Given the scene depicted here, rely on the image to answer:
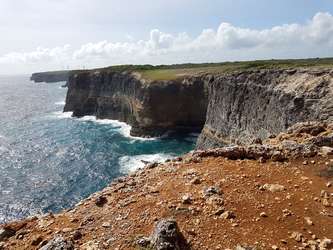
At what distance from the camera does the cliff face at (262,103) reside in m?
44.8

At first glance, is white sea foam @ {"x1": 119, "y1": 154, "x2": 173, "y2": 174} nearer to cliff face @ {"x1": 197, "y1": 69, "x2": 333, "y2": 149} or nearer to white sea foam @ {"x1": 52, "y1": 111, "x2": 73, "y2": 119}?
cliff face @ {"x1": 197, "y1": 69, "x2": 333, "y2": 149}

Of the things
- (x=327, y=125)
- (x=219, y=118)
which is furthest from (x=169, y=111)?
(x=327, y=125)

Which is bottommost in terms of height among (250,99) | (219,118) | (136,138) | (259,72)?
(136,138)

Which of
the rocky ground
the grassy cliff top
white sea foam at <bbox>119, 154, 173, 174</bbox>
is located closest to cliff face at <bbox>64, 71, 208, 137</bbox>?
the grassy cliff top

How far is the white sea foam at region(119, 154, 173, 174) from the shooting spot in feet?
204

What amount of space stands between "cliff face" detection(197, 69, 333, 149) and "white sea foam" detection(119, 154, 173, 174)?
939 cm

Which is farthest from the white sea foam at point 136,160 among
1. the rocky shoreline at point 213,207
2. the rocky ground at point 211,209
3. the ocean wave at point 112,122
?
the rocky ground at point 211,209

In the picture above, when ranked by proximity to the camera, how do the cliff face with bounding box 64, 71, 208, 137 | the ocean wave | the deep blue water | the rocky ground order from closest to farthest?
the rocky ground, the deep blue water, the cliff face with bounding box 64, 71, 208, 137, the ocean wave

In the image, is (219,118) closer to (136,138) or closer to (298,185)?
(136,138)

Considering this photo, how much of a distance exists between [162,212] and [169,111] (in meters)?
78.6

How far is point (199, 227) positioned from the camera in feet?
42.2

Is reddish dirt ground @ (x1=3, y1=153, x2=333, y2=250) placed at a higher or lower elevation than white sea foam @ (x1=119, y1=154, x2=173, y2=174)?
higher

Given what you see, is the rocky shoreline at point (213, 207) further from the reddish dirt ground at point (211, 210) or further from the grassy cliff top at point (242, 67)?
the grassy cliff top at point (242, 67)

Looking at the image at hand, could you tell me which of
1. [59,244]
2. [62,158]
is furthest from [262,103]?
[59,244]
